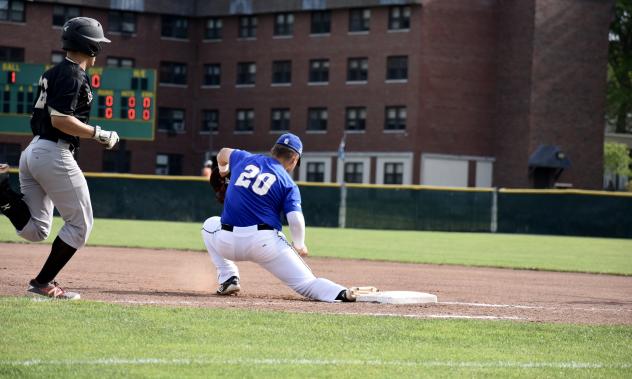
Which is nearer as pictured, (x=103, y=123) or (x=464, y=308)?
(x=464, y=308)

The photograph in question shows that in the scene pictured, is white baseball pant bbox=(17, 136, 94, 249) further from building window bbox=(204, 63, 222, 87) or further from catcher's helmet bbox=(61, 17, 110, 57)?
building window bbox=(204, 63, 222, 87)

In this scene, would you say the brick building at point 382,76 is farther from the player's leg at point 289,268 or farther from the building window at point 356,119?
the player's leg at point 289,268

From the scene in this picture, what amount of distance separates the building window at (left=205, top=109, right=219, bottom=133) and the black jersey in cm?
5645

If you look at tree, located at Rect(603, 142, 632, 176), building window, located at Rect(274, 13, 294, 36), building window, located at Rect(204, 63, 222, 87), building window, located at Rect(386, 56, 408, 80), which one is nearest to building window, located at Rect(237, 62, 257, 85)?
building window, located at Rect(204, 63, 222, 87)

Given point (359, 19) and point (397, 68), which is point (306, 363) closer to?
point (397, 68)

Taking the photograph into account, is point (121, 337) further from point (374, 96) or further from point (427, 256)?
point (374, 96)

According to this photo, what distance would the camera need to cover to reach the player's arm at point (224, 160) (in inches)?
420

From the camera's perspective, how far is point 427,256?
74.9 ft

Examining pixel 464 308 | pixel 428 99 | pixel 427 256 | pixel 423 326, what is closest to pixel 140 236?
pixel 427 256

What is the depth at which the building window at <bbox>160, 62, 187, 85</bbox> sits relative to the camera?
65688 millimetres

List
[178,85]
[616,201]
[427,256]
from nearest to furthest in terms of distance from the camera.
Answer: [427,256], [616,201], [178,85]

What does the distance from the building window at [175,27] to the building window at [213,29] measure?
1231 mm

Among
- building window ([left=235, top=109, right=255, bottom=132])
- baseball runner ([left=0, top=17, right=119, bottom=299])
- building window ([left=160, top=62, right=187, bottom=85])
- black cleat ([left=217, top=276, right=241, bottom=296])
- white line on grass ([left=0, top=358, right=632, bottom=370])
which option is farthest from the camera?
building window ([left=160, top=62, right=187, bottom=85])

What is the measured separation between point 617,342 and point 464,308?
248cm
